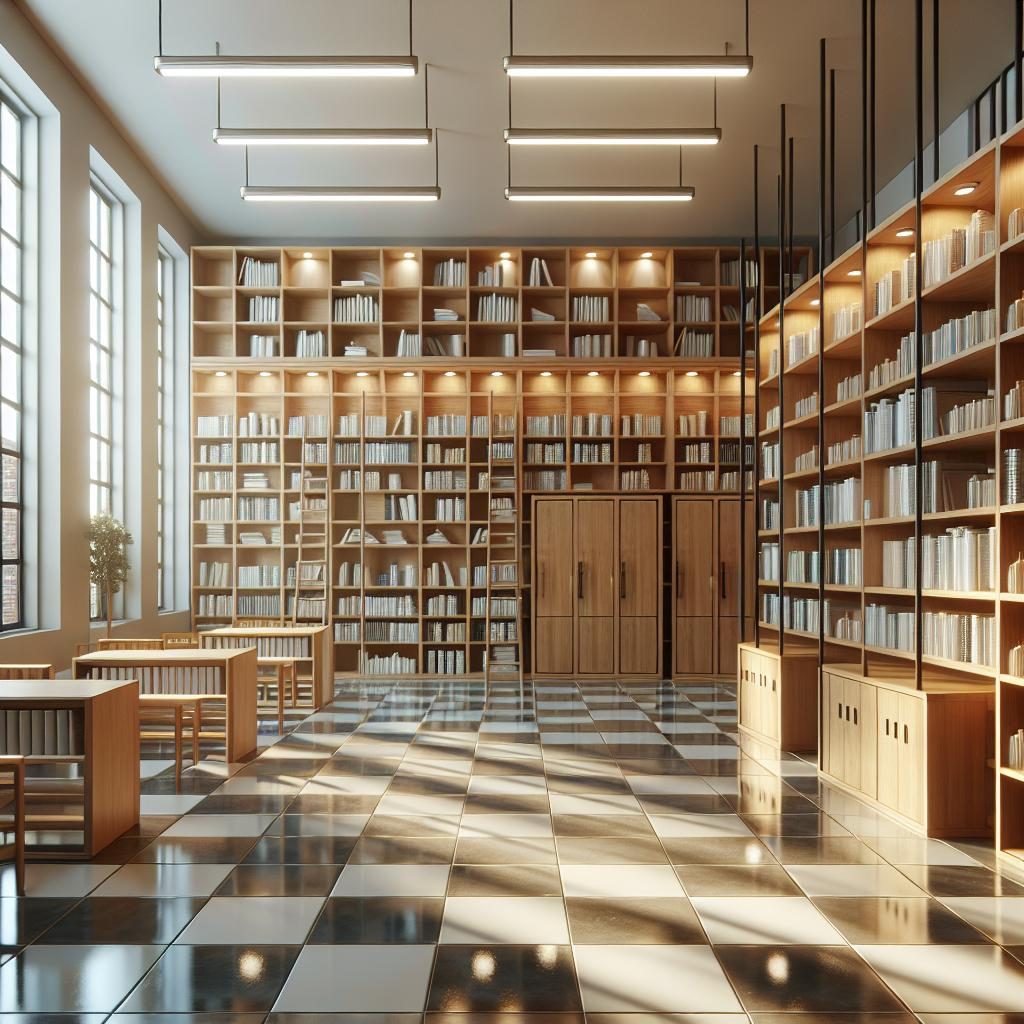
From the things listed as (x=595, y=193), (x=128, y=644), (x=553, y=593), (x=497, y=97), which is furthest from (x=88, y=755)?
(x=553, y=593)

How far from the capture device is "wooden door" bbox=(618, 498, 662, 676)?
11.8m

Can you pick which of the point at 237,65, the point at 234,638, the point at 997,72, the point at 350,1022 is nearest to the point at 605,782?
the point at 350,1022

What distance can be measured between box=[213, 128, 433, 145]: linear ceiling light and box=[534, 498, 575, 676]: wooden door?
5.19 m

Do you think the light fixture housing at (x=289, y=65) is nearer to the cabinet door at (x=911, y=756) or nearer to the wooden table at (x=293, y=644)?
the wooden table at (x=293, y=644)

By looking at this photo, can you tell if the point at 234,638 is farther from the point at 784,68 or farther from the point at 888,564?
the point at 784,68

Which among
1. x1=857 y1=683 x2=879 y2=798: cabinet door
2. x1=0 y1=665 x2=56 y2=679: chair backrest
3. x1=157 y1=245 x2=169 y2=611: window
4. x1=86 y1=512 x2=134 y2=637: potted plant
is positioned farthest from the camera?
x1=157 y1=245 x2=169 y2=611: window

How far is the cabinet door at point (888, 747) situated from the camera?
5246 mm

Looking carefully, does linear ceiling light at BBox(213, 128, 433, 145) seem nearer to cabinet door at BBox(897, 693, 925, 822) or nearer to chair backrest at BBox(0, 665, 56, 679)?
chair backrest at BBox(0, 665, 56, 679)

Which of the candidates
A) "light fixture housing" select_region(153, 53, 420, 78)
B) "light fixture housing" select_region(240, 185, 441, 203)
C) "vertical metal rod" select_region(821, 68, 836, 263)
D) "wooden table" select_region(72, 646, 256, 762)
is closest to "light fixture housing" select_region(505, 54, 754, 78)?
"light fixture housing" select_region(153, 53, 420, 78)

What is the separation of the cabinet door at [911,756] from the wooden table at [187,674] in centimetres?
413

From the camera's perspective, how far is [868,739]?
18.4 feet

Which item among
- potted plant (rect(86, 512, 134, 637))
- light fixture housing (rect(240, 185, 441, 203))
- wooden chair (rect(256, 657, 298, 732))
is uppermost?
light fixture housing (rect(240, 185, 441, 203))

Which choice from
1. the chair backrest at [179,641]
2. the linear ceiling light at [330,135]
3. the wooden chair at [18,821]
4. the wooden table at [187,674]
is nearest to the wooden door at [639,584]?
the chair backrest at [179,641]

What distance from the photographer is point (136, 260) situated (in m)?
10.4
